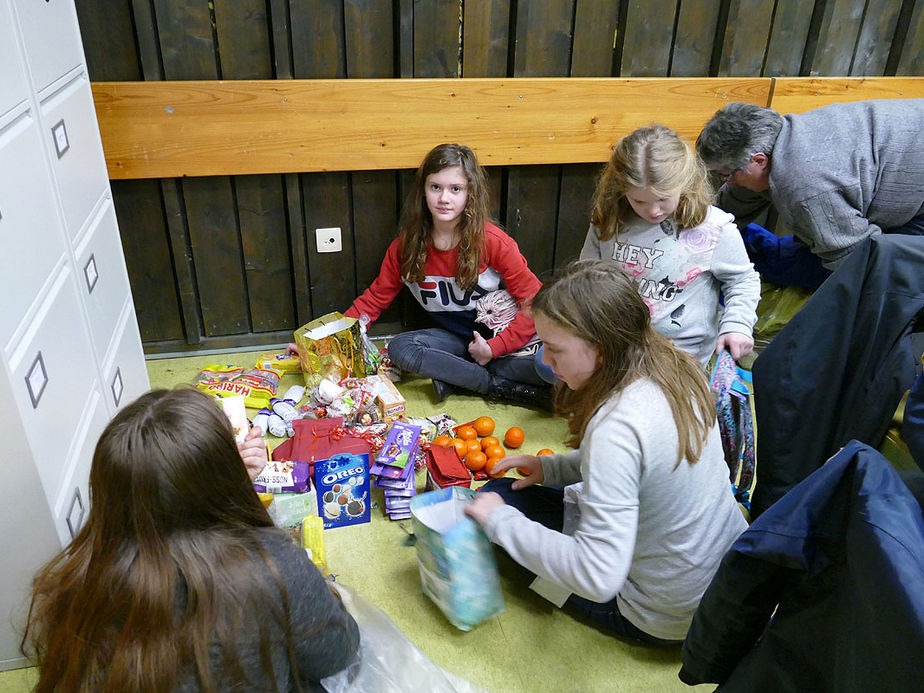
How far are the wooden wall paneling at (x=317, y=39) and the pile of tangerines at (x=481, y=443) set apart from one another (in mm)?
1514

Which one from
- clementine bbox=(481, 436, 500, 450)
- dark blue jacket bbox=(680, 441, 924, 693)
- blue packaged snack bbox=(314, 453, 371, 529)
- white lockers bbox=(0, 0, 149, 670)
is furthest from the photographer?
clementine bbox=(481, 436, 500, 450)

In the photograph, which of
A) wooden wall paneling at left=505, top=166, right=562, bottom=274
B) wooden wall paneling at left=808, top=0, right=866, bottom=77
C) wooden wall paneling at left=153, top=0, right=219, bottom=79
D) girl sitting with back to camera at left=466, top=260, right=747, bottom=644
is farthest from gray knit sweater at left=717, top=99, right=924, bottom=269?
wooden wall paneling at left=153, top=0, right=219, bottom=79

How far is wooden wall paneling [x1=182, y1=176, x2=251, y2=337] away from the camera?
9.57 feet

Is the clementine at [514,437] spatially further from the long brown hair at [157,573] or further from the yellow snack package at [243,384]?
the long brown hair at [157,573]

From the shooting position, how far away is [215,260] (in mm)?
3047

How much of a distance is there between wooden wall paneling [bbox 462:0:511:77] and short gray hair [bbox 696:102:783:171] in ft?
3.05

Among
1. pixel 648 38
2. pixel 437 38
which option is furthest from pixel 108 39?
pixel 648 38

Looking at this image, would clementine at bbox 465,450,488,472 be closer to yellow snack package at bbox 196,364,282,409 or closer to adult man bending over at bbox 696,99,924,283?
yellow snack package at bbox 196,364,282,409

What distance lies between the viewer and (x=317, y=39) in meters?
2.74

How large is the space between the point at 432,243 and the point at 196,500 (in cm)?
192

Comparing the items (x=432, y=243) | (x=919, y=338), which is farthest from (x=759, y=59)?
(x=919, y=338)

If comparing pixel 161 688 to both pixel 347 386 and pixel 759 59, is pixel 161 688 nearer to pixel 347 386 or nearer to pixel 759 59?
A: pixel 347 386

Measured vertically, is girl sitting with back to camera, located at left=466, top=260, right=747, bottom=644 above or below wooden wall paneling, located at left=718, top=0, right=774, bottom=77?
below

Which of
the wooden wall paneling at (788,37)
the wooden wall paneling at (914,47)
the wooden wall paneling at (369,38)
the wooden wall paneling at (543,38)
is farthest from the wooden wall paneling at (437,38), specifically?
the wooden wall paneling at (914,47)
